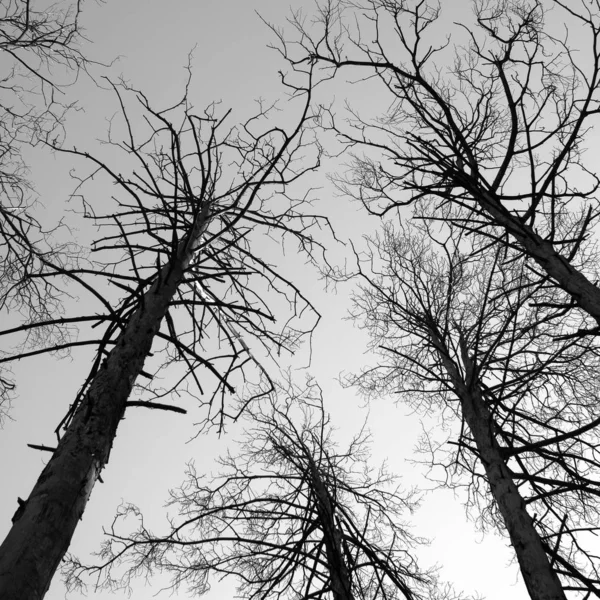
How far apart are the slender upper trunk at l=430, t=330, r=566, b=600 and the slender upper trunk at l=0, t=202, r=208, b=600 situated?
106 inches

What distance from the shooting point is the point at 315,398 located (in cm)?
520

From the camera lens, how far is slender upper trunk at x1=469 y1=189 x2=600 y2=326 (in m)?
2.91

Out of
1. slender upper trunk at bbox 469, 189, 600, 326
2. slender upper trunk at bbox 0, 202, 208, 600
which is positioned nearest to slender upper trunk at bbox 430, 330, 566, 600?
slender upper trunk at bbox 469, 189, 600, 326

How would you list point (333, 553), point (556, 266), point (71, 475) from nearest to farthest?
point (71, 475) → point (333, 553) → point (556, 266)

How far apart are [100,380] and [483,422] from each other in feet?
10.4

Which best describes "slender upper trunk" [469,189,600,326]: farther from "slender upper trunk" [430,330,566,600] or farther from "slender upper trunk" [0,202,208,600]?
"slender upper trunk" [0,202,208,600]

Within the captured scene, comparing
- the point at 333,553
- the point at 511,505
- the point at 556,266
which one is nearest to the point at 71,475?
the point at 333,553

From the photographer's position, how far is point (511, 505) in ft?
10.6

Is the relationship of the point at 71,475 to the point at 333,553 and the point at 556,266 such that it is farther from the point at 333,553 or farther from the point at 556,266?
the point at 556,266

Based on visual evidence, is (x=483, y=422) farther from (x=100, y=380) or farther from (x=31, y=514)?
(x=31, y=514)

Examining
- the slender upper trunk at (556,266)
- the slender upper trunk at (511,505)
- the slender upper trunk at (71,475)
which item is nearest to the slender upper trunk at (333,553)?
the slender upper trunk at (511,505)

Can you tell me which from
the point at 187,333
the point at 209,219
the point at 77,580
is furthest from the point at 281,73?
the point at 77,580

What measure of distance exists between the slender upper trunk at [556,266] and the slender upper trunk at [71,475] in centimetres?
254

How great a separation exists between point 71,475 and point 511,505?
297 cm
